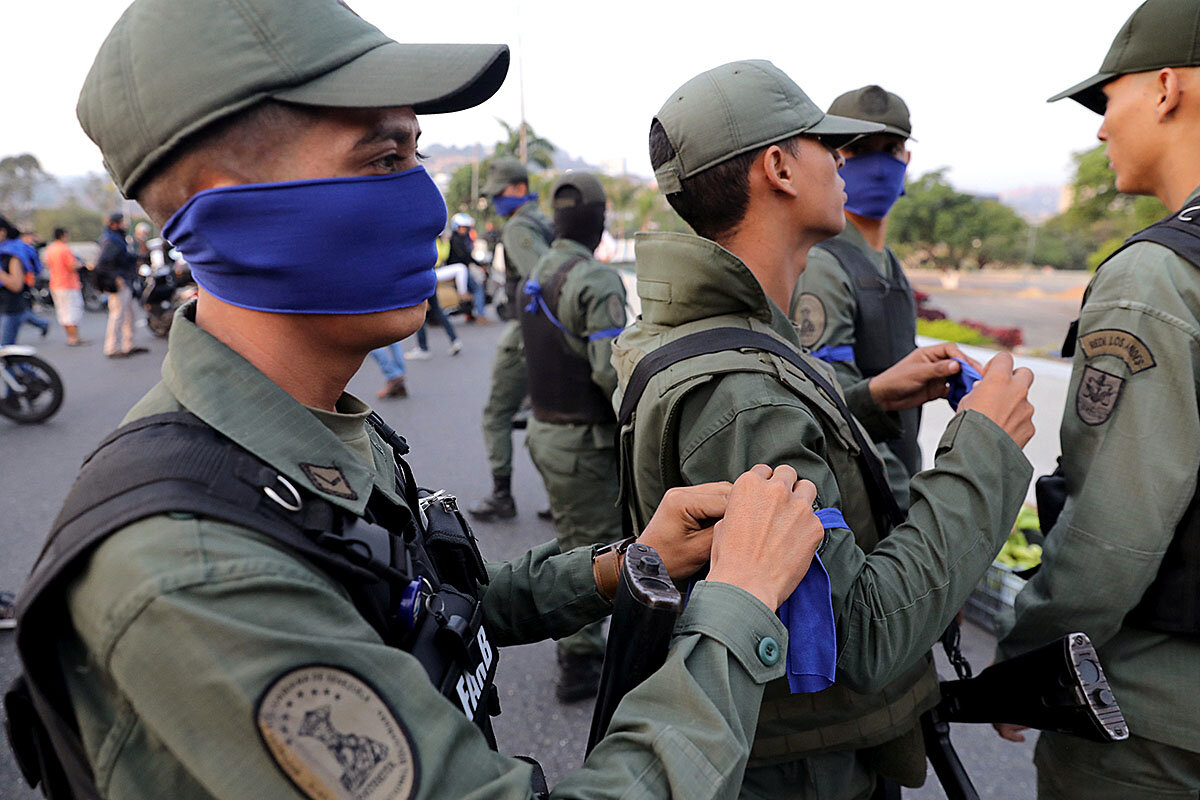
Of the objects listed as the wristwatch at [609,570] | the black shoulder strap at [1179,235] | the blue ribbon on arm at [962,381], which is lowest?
the wristwatch at [609,570]

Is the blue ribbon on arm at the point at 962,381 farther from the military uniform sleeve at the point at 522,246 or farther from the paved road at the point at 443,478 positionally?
the military uniform sleeve at the point at 522,246

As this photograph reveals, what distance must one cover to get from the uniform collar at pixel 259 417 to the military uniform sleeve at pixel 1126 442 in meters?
1.35

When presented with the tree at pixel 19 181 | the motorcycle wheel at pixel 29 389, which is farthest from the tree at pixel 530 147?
the tree at pixel 19 181

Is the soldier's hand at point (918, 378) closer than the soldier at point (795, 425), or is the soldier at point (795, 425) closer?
the soldier at point (795, 425)

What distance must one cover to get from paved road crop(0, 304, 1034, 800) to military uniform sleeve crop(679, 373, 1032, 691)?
175 cm

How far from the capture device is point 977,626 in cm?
352

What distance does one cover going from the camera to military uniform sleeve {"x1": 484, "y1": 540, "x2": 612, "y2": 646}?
1.26 m

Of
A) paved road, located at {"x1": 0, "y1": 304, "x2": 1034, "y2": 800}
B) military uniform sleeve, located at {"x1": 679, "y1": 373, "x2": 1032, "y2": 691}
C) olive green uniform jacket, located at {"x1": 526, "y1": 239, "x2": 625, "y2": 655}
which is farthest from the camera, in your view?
olive green uniform jacket, located at {"x1": 526, "y1": 239, "x2": 625, "y2": 655}

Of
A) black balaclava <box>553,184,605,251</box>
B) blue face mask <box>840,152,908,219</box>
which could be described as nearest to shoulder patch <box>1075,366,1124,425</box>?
blue face mask <box>840,152,908,219</box>

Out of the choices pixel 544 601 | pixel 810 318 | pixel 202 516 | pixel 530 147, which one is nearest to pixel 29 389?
pixel 810 318

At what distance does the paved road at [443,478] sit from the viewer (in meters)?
2.77

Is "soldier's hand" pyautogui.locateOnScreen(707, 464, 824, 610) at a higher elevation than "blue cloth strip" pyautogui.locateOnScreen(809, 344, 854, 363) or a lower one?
higher

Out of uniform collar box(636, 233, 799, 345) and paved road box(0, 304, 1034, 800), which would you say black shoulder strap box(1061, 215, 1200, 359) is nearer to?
uniform collar box(636, 233, 799, 345)

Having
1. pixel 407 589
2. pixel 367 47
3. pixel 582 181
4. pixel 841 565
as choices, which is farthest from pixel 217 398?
pixel 582 181
